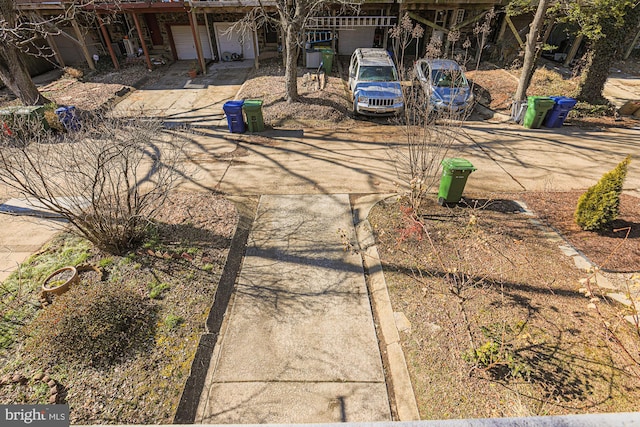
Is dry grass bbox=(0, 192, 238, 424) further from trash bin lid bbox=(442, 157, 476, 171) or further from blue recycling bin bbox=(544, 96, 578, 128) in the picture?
blue recycling bin bbox=(544, 96, 578, 128)

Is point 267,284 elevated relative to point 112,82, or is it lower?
lower

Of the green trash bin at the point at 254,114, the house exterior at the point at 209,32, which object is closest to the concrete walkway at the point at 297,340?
the green trash bin at the point at 254,114

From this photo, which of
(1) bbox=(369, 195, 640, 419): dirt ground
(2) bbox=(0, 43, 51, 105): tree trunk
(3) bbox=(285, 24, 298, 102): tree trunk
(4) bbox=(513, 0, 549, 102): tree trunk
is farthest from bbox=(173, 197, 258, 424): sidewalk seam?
(2) bbox=(0, 43, 51, 105): tree trunk

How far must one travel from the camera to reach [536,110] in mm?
10055

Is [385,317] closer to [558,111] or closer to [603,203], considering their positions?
[603,203]

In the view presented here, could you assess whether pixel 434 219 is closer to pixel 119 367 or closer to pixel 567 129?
pixel 119 367

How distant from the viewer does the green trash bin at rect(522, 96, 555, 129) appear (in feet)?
32.6

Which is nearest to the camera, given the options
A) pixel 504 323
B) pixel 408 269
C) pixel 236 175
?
pixel 504 323

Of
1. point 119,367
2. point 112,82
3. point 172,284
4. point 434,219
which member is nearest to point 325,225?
point 434,219

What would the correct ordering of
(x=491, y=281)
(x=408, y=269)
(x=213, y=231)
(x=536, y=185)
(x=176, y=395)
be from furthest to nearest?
(x=536, y=185), (x=213, y=231), (x=408, y=269), (x=491, y=281), (x=176, y=395)

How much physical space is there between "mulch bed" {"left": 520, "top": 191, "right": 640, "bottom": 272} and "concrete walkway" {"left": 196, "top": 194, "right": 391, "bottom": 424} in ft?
13.4

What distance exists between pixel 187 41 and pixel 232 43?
290cm

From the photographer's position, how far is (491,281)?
483cm

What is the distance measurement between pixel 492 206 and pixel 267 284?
5.11 meters
